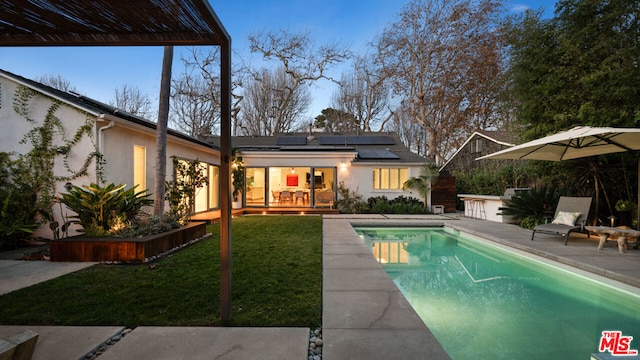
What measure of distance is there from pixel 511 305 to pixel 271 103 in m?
21.4

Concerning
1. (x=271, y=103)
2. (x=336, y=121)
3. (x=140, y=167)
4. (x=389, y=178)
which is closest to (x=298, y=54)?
(x=271, y=103)

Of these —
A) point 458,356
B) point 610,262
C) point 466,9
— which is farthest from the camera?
point 466,9

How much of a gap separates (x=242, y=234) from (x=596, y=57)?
930 cm

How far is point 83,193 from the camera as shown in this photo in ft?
17.4

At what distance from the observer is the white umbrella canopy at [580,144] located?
17.3ft

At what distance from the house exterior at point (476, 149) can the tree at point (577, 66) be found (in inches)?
298

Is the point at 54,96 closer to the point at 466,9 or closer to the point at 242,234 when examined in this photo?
the point at 242,234

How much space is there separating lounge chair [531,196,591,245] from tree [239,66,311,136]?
1800 cm

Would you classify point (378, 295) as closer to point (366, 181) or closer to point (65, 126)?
point (65, 126)

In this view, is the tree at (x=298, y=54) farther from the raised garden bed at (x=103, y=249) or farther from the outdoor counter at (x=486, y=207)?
the raised garden bed at (x=103, y=249)

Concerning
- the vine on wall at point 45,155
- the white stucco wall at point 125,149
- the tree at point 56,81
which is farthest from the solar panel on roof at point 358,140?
the tree at point 56,81

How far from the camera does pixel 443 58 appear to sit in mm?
16016

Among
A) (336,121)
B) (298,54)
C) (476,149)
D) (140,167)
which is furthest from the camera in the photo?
(336,121)

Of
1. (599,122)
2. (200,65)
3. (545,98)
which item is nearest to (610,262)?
(599,122)
